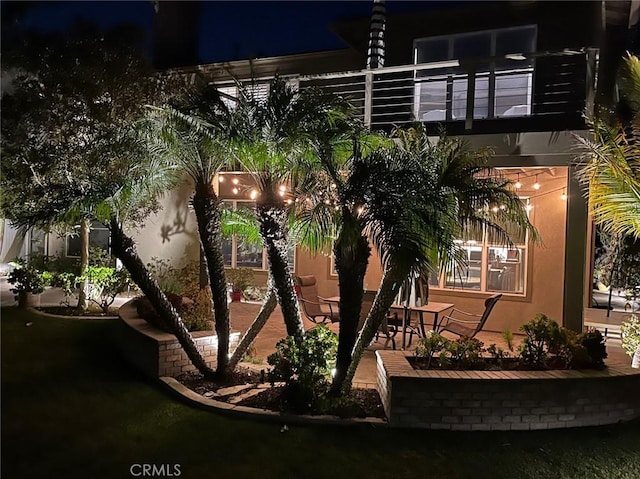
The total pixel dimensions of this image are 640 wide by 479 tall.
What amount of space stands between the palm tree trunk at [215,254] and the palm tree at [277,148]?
0.60 m

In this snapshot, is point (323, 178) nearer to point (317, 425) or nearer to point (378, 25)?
point (317, 425)

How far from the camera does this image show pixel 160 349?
688cm

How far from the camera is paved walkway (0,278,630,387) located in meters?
7.53

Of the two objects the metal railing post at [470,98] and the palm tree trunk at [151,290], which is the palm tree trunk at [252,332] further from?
the metal railing post at [470,98]

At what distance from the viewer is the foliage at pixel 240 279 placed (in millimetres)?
13562

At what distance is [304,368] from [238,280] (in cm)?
786

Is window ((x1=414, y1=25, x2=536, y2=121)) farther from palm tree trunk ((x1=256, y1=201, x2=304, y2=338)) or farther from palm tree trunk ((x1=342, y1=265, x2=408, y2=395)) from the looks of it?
palm tree trunk ((x1=342, y1=265, x2=408, y2=395))

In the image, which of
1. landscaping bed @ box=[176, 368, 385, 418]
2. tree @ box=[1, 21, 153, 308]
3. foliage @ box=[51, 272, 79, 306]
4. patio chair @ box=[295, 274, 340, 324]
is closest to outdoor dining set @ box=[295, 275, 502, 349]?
patio chair @ box=[295, 274, 340, 324]

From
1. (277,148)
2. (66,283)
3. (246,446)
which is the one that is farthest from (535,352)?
(66,283)

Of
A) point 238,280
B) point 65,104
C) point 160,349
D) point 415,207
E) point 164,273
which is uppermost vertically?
point 65,104

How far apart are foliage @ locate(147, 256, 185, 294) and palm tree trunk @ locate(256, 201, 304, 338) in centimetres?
581

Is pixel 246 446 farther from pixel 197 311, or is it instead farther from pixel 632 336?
pixel 632 336

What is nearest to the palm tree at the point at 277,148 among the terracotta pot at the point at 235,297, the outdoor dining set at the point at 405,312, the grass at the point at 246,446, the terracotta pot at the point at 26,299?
the grass at the point at 246,446

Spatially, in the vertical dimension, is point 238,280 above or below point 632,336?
above
